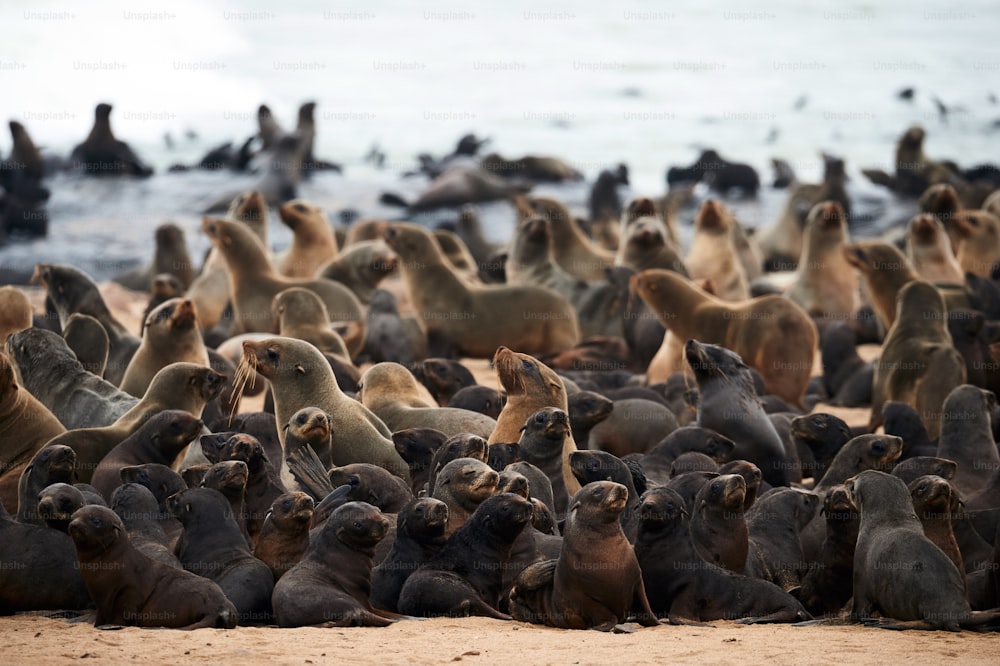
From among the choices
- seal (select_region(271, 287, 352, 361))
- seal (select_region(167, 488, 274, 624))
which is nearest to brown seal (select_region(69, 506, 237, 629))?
seal (select_region(167, 488, 274, 624))

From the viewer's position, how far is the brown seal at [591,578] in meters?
5.73

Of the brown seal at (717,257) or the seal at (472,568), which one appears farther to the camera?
the brown seal at (717,257)

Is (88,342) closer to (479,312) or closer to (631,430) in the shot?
(631,430)

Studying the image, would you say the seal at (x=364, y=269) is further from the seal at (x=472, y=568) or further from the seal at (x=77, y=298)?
the seal at (x=472, y=568)

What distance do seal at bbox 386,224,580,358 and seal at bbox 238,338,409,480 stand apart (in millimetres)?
4297

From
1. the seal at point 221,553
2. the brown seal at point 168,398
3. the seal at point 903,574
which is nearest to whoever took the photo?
the seal at point 903,574

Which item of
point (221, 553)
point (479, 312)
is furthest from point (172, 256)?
point (221, 553)

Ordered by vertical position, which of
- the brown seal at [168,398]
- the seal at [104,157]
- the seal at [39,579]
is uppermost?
the seal at [104,157]

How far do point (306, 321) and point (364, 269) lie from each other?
312cm

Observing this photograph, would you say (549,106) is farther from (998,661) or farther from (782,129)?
(998,661)

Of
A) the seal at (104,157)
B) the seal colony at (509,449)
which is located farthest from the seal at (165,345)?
the seal at (104,157)

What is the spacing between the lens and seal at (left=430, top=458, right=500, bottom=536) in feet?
21.0

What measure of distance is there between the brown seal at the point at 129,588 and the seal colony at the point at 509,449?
11 millimetres

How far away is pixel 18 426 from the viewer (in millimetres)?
7945
